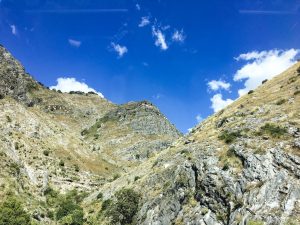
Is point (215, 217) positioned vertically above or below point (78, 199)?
below

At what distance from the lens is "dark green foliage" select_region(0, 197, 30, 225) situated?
6370 cm

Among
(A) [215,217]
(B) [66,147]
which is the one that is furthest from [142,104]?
(A) [215,217]

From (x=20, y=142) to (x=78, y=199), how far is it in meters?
25.1

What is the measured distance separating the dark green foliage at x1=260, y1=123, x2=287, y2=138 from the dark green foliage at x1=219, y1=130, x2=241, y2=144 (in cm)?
508

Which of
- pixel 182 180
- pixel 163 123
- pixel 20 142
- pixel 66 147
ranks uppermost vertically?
pixel 163 123

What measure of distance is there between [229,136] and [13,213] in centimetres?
4301

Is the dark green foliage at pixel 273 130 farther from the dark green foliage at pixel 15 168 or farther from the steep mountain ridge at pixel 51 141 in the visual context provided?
the dark green foliage at pixel 15 168

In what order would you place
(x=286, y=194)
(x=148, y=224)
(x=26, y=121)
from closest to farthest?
(x=286, y=194)
(x=148, y=224)
(x=26, y=121)

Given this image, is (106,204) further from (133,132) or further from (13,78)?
(13,78)

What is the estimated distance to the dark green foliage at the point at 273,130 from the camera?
61281 mm

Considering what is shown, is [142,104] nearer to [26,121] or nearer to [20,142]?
[26,121]

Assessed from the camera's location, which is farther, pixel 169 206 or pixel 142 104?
pixel 142 104

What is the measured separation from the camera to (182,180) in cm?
6488

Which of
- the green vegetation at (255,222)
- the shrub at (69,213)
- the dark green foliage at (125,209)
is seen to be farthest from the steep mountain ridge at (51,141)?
the green vegetation at (255,222)
